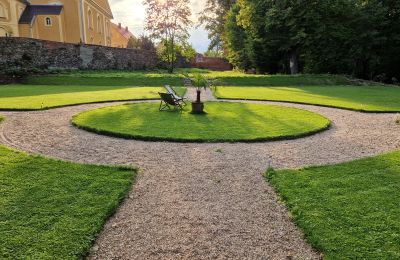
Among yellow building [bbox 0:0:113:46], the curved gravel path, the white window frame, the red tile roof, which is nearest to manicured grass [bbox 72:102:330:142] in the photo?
the curved gravel path

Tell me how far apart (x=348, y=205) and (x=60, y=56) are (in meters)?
27.7

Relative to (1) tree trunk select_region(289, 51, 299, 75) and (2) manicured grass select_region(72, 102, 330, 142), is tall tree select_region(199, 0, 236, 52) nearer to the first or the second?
(1) tree trunk select_region(289, 51, 299, 75)

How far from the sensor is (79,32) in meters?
39.0

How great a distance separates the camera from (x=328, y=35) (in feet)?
94.6

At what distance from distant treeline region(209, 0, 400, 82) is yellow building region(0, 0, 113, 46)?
20227mm

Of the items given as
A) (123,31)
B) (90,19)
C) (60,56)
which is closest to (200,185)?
(60,56)

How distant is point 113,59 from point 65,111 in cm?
2225

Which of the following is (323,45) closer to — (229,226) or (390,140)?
(390,140)

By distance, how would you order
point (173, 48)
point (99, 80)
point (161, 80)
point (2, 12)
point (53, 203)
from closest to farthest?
point (53, 203) → point (99, 80) → point (161, 80) → point (2, 12) → point (173, 48)

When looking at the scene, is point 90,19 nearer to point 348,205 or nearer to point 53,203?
point 53,203

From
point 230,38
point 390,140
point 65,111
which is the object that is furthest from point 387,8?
point 65,111

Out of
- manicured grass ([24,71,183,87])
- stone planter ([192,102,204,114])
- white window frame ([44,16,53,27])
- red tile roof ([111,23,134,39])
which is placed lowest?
stone planter ([192,102,204,114])

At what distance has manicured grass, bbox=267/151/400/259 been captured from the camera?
331cm

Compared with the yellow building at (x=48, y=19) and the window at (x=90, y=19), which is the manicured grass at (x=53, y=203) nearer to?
the yellow building at (x=48, y=19)
